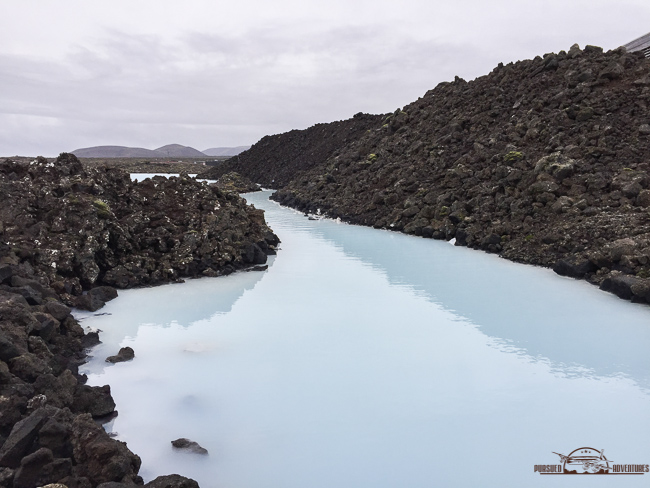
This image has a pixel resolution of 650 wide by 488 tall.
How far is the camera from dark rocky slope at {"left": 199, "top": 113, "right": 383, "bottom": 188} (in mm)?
70938

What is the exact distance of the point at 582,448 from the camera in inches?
269

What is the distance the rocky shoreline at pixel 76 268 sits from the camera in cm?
583

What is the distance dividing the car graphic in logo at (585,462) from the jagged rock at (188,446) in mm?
4798

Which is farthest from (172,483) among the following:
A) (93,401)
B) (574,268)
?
(574,268)

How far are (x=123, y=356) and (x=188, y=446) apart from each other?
3.75 m

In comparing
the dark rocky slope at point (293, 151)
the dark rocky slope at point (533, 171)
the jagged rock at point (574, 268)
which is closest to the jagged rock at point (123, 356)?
the dark rocky slope at point (533, 171)

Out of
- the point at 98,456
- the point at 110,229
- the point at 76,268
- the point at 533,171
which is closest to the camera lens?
the point at 98,456

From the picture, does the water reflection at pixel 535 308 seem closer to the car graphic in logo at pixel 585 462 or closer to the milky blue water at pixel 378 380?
the milky blue water at pixel 378 380

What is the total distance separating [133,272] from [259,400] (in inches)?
363

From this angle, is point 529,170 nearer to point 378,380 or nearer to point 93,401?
point 378,380

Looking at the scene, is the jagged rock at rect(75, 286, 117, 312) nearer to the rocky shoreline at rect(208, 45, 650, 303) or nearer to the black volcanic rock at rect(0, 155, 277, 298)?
the black volcanic rock at rect(0, 155, 277, 298)

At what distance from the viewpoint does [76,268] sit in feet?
47.7

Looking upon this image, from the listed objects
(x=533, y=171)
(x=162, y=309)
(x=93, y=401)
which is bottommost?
(x=162, y=309)
